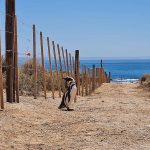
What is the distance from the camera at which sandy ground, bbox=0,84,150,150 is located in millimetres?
10453

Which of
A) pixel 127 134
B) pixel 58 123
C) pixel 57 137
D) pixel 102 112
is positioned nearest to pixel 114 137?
pixel 127 134

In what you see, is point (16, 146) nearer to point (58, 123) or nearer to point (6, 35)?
point (58, 123)

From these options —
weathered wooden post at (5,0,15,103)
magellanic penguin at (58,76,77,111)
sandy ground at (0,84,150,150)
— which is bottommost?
sandy ground at (0,84,150,150)

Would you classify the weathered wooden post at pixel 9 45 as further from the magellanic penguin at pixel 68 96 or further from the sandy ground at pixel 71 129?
the magellanic penguin at pixel 68 96

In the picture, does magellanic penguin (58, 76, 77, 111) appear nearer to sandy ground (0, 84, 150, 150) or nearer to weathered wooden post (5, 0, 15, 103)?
sandy ground (0, 84, 150, 150)

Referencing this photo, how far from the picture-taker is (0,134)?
10836 millimetres

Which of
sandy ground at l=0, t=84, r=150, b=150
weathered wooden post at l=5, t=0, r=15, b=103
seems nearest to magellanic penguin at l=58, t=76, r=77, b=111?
sandy ground at l=0, t=84, r=150, b=150

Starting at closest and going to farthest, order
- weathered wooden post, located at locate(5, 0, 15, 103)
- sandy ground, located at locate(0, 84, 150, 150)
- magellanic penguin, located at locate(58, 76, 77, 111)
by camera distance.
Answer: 1. sandy ground, located at locate(0, 84, 150, 150)
2. weathered wooden post, located at locate(5, 0, 15, 103)
3. magellanic penguin, located at locate(58, 76, 77, 111)

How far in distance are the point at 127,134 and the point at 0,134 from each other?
3.06 m

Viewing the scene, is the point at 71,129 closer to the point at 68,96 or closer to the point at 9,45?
the point at 9,45

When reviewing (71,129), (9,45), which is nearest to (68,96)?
(9,45)

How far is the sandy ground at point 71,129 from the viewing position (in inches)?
412

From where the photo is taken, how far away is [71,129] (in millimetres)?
12469

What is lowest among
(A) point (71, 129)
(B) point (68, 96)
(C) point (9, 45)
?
(A) point (71, 129)
